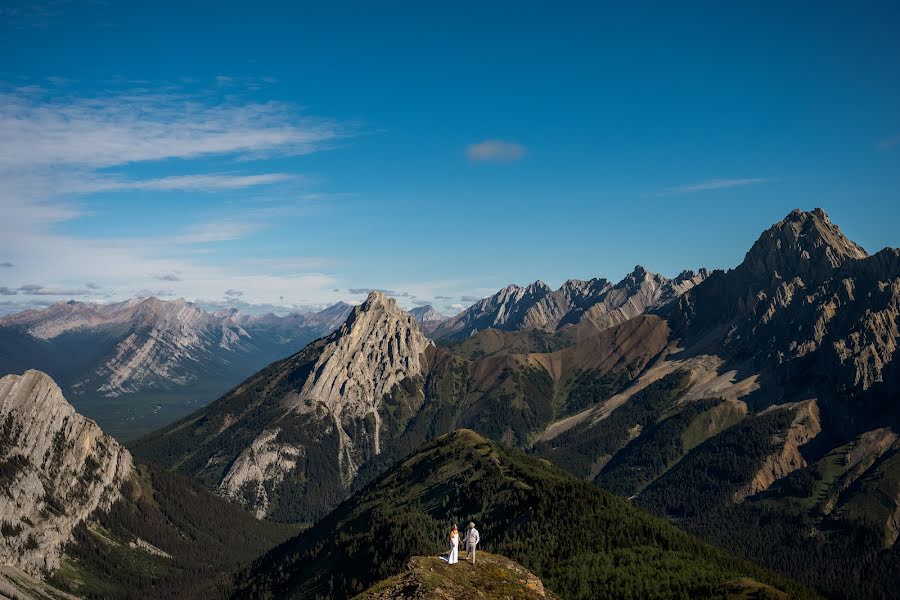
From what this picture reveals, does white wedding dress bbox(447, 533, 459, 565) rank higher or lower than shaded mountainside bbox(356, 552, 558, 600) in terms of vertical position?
→ higher

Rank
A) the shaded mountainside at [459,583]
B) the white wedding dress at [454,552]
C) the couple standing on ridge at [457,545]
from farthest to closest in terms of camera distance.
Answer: the couple standing on ridge at [457,545] → the white wedding dress at [454,552] → the shaded mountainside at [459,583]

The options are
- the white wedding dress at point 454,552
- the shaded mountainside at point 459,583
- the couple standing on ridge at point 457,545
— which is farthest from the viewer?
the couple standing on ridge at point 457,545

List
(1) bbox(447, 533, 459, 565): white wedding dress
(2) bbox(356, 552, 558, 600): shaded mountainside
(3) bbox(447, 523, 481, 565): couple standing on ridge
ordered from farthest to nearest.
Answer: (3) bbox(447, 523, 481, 565): couple standing on ridge → (1) bbox(447, 533, 459, 565): white wedding dress → (2) bbox(356, 552, 558, 600): shaded mountainside

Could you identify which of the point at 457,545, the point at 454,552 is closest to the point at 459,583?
the point at 454,552

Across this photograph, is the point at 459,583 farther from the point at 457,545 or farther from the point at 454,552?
the point at 457,545

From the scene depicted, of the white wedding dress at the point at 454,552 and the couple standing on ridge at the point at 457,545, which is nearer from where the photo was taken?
the white wedding dress at the point at 454,552

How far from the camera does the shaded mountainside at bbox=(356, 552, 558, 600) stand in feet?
176

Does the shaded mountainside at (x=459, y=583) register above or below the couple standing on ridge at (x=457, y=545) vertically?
below

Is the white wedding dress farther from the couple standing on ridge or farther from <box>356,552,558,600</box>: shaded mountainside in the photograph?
<box>356,552,558,600</box>: shaded mountainside

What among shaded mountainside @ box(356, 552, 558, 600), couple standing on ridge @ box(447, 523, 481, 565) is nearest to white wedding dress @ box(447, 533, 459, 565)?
couple standing on ridge @ box(447, 523, 481, 565)

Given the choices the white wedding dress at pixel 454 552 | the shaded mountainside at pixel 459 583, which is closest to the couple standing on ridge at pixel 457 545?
the white wedding dress at pixel 454 552

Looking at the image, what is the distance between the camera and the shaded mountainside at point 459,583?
53.6 meters

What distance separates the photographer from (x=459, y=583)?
5619 centimetres

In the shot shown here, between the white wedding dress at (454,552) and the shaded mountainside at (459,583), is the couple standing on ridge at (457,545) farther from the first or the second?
the shaded mountainside at (459,583)
